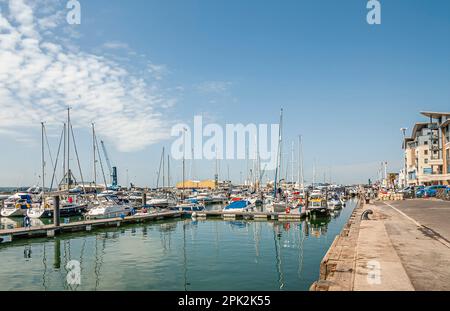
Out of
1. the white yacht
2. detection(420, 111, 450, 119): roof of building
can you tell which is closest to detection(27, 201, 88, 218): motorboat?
the white yacht

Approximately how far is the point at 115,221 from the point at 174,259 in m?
23.2

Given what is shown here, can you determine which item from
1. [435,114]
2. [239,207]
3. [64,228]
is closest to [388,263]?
[64,228]

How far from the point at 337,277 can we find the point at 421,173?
9412 cm

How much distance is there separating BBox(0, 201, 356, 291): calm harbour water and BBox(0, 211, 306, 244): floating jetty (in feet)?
4.84

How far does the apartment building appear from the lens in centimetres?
7825

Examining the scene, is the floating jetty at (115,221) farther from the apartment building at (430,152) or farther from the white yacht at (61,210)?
the apartment building at (430,152)

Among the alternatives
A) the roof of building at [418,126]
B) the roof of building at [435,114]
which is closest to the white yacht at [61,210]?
the roof of building at [435,114]

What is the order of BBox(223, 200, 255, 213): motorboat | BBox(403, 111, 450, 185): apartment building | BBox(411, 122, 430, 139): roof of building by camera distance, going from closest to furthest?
BBox(223, 200, 255, 213): motorboat → BBox(403, 111, 450, 185): apartment building → BBox(411, 122, 430, 139): roof of building

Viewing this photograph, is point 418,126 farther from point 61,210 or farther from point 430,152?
point 61,210

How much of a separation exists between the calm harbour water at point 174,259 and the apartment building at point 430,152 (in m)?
54.2

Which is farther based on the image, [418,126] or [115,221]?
[418,126]

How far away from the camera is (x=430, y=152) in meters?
91.9

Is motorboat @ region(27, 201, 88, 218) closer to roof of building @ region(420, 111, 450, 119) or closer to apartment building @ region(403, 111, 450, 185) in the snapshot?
apartment building @ region(403, 111, 450, 185)
